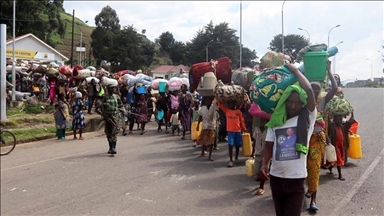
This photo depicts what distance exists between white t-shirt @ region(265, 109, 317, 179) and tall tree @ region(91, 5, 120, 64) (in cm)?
4349

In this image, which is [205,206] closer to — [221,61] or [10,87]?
[221,61]

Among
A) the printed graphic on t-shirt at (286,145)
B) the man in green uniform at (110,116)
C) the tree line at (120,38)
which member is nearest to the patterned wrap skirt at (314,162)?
the printed graphic on t-shirt at (286,145)

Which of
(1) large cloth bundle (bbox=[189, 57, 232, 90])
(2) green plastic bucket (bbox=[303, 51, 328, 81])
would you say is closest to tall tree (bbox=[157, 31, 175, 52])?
(1) large cloth bundle (bbox=[189, 57, 232, 90])

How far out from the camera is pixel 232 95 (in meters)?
7.38

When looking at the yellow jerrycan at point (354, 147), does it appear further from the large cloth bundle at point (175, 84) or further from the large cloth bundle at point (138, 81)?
the large cloth bundle at point (138, 81)

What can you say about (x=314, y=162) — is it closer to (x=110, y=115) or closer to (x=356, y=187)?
(x=356, y=187)

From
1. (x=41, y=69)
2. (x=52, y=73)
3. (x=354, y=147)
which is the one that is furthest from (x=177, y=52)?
(x=354, y=147)

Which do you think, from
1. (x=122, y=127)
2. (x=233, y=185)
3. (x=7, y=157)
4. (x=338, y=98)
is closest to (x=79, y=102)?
(x=122, y=127)

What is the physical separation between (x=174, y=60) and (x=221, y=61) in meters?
65.8

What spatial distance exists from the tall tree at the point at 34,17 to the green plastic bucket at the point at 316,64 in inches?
1711

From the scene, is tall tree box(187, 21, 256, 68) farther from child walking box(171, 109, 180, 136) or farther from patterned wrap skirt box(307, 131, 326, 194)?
patterned wrap skirt box(307, 131, 326, 194)

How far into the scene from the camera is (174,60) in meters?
74.8

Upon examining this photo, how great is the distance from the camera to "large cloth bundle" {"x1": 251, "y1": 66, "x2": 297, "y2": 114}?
3.58m

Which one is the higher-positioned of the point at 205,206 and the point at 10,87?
the point at 10,87
